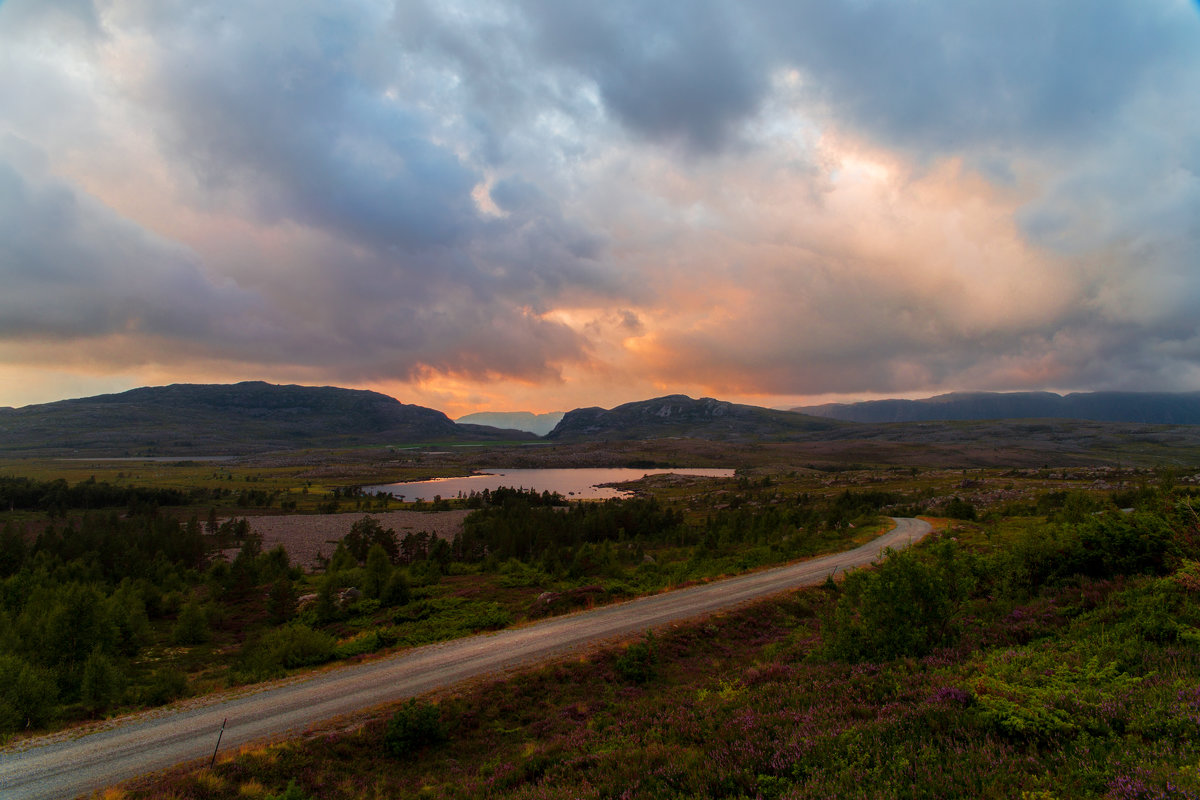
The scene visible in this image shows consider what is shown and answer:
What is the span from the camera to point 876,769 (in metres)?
7.86

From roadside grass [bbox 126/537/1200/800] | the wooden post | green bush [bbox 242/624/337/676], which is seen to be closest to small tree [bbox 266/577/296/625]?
green bush [bbox 242/624/337/676]

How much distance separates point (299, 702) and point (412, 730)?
7497 mm

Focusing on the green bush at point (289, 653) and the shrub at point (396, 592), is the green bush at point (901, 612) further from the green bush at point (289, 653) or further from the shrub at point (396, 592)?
the shrub at point (396, 592)

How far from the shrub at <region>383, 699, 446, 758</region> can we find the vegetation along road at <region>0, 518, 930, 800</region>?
13.1 feet

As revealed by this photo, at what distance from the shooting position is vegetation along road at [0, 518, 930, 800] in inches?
606

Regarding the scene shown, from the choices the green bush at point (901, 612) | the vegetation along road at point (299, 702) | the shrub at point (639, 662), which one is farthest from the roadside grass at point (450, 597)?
the shrub at point (639, 662)

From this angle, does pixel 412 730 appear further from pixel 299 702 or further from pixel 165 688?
pixel 165 688

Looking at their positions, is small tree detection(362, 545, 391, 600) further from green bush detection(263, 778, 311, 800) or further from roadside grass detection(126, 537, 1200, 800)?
green bush detection(263, 778, 311, 800)

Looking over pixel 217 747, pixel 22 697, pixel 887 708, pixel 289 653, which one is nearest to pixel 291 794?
pixel 217 747

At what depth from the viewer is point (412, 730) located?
15742 mm

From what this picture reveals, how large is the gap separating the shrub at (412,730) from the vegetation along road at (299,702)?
3.99 meters

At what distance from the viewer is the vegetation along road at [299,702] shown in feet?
50.5

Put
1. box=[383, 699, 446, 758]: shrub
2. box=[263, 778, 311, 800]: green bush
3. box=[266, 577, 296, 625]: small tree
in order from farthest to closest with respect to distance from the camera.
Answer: box=[266, 577, 296, 625]: small tree → box=[383, 699, 446, 758]: shrub → box=[263, 778, 311, 800]: green bush

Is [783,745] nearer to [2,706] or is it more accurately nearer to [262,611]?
[2,706]
